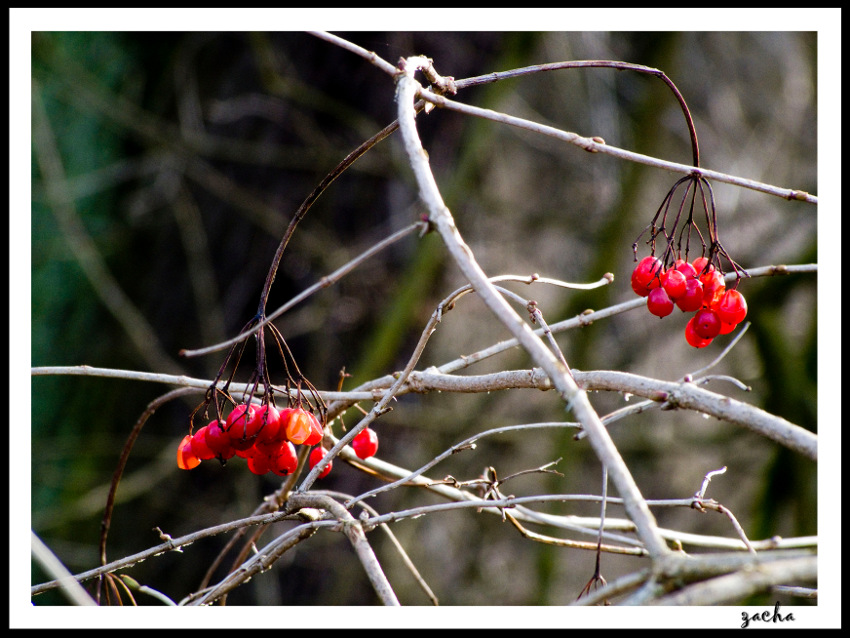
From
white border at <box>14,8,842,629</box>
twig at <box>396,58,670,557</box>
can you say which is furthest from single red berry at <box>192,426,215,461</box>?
twig at <box>396,58,670,557</box>

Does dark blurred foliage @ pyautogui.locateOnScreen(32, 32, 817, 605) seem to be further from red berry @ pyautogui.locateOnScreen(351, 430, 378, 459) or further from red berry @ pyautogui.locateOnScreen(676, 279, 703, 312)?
red berry @ pyautogui.locateOnScreen(676, 279, 703, 312)

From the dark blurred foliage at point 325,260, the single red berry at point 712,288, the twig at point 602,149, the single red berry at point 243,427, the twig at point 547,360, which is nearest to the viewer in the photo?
the twig at point 547,360

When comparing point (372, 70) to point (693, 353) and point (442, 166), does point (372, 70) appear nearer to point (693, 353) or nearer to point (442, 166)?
point (442, 166)

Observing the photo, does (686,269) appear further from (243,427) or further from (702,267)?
(243,427)

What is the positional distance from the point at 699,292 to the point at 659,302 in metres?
0.06

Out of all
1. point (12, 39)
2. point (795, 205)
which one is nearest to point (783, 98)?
point (795, 205)

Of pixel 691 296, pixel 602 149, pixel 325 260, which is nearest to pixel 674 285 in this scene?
pixel 691 296

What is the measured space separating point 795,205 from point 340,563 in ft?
7.70

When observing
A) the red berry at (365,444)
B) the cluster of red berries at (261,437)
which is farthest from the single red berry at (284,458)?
the red berry at (365,444)

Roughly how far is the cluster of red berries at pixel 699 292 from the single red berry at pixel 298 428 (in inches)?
17.3

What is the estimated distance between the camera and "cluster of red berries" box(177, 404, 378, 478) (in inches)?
30.9

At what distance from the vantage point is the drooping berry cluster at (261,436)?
0.79 m

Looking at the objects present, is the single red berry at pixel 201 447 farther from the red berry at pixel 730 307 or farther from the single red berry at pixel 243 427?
the red berry at pixel 730 307

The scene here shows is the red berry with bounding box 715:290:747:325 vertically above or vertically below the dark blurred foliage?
below
